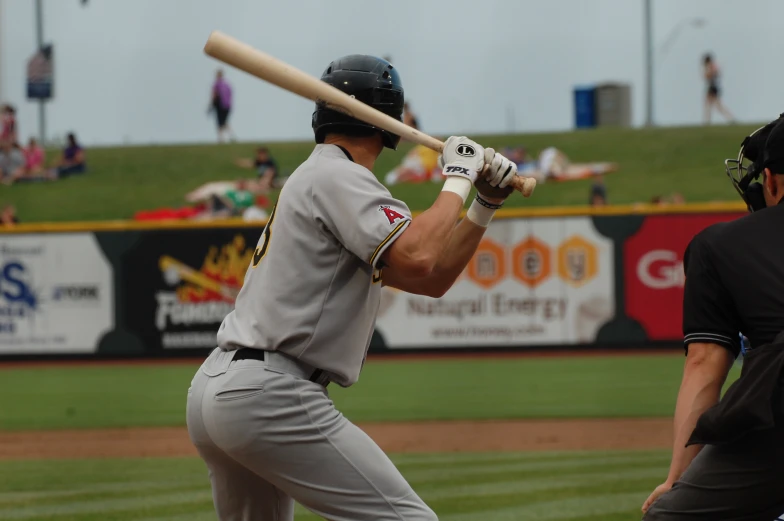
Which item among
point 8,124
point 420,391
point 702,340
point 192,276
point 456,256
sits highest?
point 8,124

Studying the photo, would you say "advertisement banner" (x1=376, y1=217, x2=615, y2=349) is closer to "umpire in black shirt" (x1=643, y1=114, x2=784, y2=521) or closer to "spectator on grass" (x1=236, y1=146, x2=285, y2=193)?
"spectator on grass" (x1=236, y1=146, x2=285, y2=193)

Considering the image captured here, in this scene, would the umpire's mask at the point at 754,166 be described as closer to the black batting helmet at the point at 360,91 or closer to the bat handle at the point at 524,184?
the bat handle at the point at 524,184

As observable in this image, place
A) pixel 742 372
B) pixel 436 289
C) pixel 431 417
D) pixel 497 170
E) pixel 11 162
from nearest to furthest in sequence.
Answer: pixel 742 372 → pixel 497 170 → pixel 436 289 → pixel 431 417 → pixel 11 162

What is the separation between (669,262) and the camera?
15914 millimetres

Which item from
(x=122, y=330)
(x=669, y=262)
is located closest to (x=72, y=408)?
(x=122, y=330)

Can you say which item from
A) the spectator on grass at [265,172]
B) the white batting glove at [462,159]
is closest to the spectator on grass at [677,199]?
the spectator on grass at [265,172]

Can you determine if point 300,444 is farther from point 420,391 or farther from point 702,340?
point 420,391

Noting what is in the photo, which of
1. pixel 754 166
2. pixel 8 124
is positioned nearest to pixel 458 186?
pixel 754 166

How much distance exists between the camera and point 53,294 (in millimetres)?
16609

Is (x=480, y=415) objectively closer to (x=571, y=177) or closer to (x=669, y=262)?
(x=669, y=262)

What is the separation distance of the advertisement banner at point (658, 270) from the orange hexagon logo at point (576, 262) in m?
0.46

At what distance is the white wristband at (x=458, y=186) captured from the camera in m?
3.64

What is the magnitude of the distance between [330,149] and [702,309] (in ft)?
4.29

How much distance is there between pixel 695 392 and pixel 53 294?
14675mm
